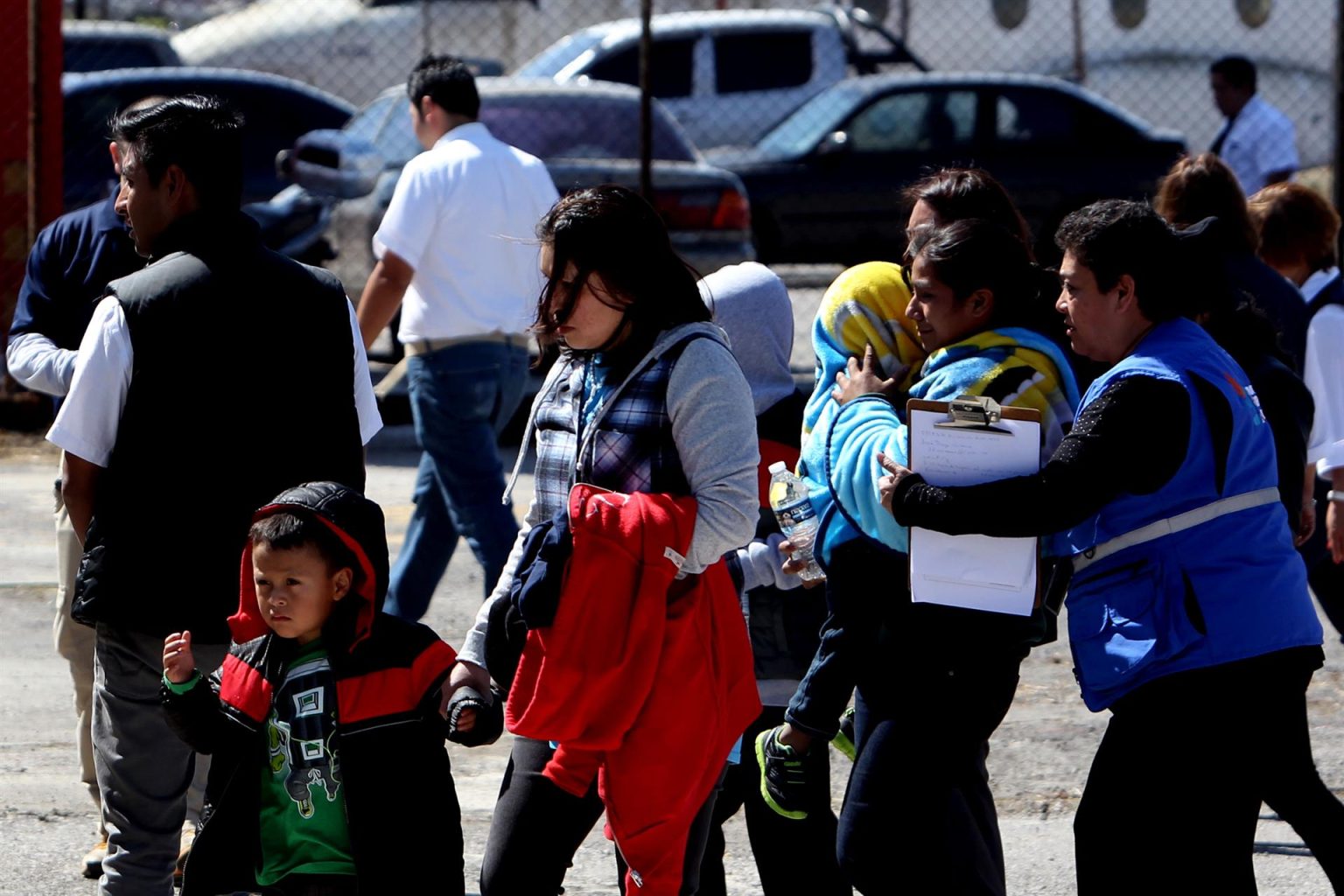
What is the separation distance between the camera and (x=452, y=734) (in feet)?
11.0

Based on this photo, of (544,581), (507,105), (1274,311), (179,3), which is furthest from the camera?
(179,3)

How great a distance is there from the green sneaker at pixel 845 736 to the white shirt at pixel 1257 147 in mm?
7451

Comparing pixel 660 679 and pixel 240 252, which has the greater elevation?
pixel 240 252

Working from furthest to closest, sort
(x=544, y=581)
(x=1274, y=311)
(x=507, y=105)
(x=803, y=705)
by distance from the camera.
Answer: (x=507, y=105), (x=1274, y=311), (x=803, y=705), (x=544, y=581)

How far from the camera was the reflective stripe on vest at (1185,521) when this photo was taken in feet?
11.1

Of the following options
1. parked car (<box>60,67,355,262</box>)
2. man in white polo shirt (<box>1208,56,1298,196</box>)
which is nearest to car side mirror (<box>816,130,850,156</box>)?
parked car (<box>60,67,355,262</box>)

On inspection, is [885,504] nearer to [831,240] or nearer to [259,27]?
[831,240]

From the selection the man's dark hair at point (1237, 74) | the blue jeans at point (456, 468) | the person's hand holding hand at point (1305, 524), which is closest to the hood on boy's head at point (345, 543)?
the person's hand holding hand at point (1305, 524)

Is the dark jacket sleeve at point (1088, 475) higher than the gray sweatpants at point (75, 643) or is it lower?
higher

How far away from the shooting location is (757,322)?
4.01 meters

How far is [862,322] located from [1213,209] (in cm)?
165

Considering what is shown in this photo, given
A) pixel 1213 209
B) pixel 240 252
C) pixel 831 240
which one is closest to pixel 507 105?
pixel 831 240

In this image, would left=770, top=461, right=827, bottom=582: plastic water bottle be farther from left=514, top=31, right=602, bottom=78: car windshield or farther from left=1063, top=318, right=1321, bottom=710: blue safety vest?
left=514, top=31, right=602, bottom=78: car windshield

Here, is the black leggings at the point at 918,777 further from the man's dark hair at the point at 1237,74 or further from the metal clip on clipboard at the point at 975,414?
the man's dark hair at the point at 1237,74
